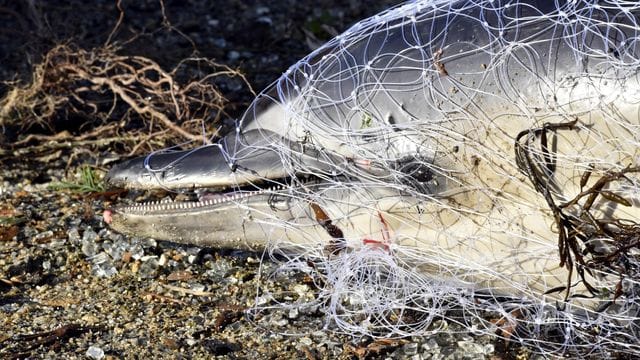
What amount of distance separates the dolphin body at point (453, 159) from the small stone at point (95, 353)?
2.50 feet

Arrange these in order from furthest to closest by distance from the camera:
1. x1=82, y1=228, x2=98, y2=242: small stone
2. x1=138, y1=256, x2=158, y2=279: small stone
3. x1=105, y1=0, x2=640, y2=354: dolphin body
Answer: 1. x1=82, y1=228, x2=98, y2=242: small stone
2. x1=138, y1=256, x2=158, y2=279: small stone
3. x1=105, y1=0, x2=640, y2=354: dolphin body

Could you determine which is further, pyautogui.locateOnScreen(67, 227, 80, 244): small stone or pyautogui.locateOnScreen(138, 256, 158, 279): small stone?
pyautogui.locateOnScreen(67, 227, 80, 244): small stone

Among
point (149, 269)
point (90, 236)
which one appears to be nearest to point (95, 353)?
point (149, 269)

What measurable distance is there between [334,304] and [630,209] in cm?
127

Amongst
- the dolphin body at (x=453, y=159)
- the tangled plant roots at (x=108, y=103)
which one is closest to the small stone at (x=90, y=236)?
the dolphin body at (x=453, y=159)

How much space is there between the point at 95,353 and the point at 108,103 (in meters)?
2.63

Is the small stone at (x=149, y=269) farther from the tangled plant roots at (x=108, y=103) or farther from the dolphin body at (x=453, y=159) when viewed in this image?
the tangled plant roots at (x=108, y=103)

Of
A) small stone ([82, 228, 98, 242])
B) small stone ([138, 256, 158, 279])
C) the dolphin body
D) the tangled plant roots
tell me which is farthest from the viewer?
the tangled plant roots

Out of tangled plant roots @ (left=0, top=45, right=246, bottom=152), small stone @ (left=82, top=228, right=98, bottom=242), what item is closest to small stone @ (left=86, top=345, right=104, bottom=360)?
small stone @ (left=82, top=228, right=98, bottom=242)

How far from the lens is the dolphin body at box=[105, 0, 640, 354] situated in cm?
432

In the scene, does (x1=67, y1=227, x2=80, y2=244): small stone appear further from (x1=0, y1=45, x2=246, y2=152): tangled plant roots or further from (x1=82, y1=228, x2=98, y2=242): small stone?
(x1=0, y1=45, x2=246, y2=152): tangled plant roots

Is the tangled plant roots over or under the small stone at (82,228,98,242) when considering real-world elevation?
over

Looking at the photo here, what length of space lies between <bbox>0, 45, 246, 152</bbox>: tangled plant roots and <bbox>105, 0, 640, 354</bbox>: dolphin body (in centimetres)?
105

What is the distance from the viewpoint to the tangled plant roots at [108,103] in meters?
6.16
